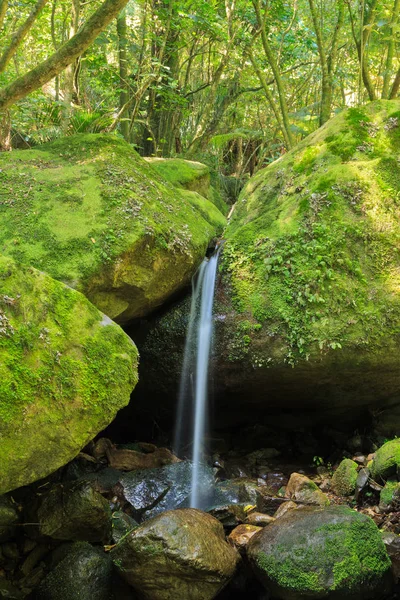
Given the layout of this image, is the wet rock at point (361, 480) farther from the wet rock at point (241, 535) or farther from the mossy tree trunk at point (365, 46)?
the mossy tree trunk at point (365, 46)

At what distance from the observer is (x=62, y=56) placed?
162 inches

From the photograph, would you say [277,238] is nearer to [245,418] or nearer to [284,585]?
[245,418]

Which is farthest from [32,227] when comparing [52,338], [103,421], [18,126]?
[18,126]

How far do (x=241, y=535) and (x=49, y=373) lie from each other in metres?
2.43

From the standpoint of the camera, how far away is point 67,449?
3.56 meters

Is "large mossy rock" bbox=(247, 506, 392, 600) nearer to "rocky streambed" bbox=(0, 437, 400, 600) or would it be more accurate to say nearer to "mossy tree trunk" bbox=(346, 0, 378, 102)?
"rocky streambed" bbox=(0, 437, 400, 600)

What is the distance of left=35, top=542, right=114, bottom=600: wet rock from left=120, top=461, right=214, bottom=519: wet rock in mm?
1162

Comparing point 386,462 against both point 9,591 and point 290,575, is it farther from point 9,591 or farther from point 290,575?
point 9,591

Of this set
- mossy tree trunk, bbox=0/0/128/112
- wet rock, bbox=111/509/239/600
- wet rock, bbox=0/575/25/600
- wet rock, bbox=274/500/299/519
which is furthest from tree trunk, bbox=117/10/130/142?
wet rock, bbox=0/575/25/600

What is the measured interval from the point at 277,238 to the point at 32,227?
9.88 feet

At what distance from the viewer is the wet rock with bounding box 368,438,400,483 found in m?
5.04

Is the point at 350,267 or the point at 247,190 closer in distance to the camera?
the point at 350,267

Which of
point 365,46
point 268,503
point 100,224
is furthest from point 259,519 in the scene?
point 365,46

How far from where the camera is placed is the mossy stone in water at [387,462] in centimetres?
504
